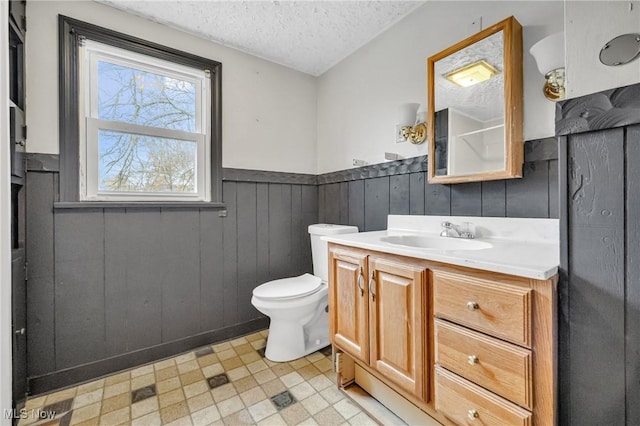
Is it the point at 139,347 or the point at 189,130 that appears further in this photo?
the point at 189,130

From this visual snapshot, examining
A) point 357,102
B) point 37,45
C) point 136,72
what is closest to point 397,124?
point 357,102

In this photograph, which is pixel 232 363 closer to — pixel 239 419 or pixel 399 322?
pixel 239 419

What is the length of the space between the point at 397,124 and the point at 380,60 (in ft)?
1.68

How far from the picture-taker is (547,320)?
0.76 metres

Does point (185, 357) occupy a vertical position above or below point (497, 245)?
below

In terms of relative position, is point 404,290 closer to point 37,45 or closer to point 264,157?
point 264,157

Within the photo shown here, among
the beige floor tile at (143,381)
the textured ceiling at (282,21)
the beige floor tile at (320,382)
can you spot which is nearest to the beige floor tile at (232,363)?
the beige floor tile at (143,381)

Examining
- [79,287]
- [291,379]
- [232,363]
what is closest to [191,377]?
[232,363]

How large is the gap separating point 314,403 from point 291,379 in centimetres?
24

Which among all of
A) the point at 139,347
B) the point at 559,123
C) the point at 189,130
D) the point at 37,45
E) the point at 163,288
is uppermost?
the point at 37,45

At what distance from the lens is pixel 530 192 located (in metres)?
1.23

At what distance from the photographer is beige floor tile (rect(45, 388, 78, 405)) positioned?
145 cm

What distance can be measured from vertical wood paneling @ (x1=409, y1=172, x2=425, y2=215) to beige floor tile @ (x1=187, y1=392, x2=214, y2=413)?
152 centimetres

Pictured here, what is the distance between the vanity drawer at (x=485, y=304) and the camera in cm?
80
